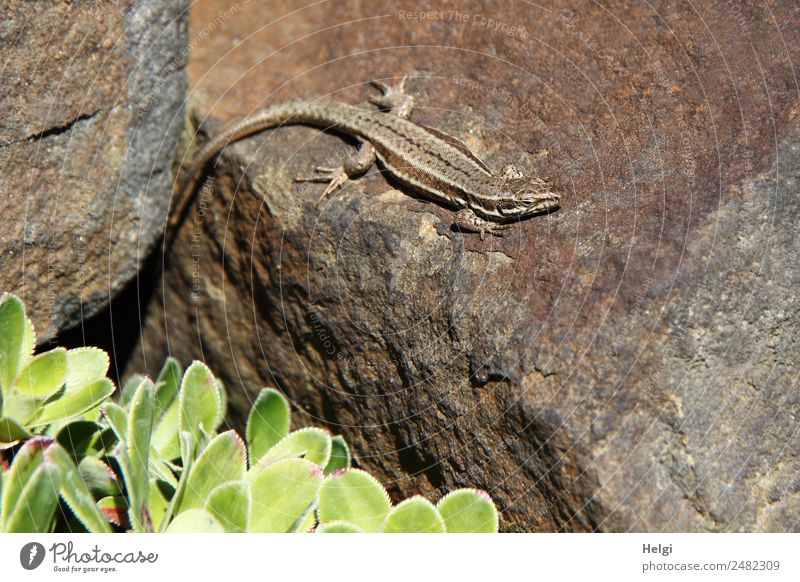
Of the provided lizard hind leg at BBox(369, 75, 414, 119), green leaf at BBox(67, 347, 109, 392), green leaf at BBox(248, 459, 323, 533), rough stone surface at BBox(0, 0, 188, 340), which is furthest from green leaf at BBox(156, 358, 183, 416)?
lizard hind leg at BBox(369, 75, 414, 119)

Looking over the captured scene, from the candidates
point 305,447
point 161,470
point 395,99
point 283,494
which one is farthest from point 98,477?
point 395,99

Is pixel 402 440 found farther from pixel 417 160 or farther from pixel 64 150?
pixel 64 150

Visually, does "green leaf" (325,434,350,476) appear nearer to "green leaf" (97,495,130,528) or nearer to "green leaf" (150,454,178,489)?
"green leaf" (150,454,178,489)

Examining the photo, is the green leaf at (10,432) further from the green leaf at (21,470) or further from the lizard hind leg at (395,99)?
the lizard hind leg at (395,99)

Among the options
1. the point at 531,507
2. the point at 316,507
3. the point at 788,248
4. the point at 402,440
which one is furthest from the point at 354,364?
the point at 788,248

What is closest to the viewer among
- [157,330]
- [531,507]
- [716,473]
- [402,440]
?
[716,473]

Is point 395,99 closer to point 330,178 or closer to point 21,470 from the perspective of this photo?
point 330,178

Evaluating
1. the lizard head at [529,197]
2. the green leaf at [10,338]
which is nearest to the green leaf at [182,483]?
the green leaf at [10,338]
